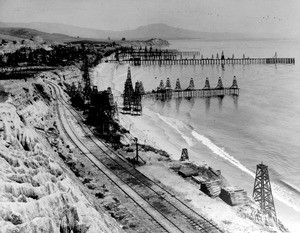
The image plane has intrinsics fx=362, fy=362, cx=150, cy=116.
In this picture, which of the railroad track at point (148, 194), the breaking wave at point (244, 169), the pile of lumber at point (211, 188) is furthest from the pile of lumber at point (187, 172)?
the breaking wave at point (244, 169)

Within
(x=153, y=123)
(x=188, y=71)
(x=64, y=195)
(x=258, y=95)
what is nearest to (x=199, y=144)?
(x=153, y=123)

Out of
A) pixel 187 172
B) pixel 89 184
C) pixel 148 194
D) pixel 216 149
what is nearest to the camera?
pixel 148 194

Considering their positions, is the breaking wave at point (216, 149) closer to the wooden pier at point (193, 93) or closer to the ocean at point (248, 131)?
the ocean at point (248, 131)

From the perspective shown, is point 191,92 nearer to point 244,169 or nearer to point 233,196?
point 244,169

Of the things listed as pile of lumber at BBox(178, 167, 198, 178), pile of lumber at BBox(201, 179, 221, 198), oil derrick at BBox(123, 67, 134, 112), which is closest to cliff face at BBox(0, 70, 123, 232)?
pile of lumber at BBox(201, 179, 221, 198)

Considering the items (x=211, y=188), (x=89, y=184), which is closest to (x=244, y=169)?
(x=211, y=188)

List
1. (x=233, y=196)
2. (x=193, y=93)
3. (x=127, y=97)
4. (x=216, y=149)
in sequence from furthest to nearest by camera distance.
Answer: (x=193, y=93)
(x=127, y=97)
(x=216, y=149)
(x=233, y=196)
